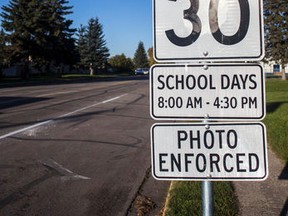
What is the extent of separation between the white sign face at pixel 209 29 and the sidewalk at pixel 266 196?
2.69 m

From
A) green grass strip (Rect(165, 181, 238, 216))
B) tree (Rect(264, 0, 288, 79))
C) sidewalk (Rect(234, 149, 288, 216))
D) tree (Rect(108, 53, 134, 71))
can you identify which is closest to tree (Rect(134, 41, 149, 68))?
tree (Rect(108, 53, 134, 71))

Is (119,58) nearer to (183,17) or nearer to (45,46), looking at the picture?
(45,46)

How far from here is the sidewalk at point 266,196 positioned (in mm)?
4941

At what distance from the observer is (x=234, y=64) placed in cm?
267

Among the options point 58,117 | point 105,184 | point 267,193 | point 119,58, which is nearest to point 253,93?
point 267,193

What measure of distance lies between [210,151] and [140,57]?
13788cm

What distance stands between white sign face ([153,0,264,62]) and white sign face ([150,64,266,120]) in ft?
0.25

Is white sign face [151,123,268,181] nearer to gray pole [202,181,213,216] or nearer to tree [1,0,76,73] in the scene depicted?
gray pole [202,181,213,216]

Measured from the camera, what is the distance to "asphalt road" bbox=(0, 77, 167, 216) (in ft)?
18.8

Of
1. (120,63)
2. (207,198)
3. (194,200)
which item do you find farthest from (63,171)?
(120,63)

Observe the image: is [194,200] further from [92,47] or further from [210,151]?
[92,47]

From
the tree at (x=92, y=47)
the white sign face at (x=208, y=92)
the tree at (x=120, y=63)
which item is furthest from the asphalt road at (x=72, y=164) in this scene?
the tree at (x=120, y=63)

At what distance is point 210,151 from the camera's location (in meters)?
2.70

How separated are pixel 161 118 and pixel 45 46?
57658 millimetres
